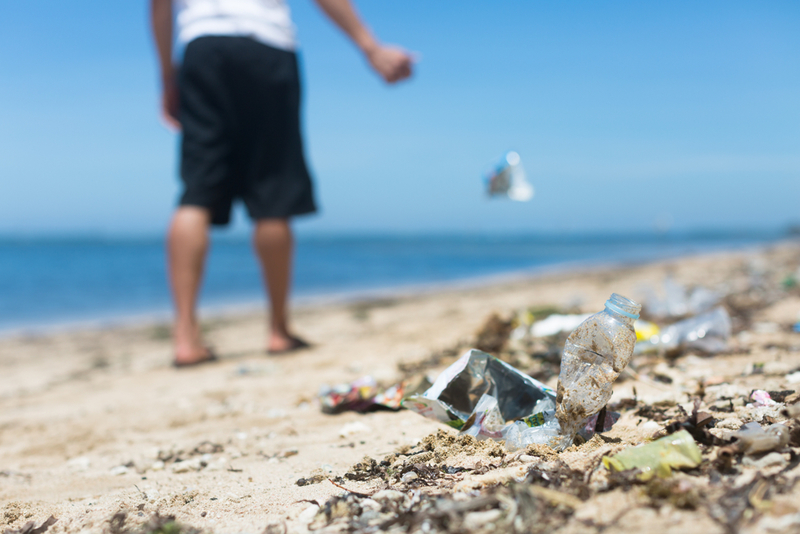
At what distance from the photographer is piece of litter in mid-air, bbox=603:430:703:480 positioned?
1.01 m

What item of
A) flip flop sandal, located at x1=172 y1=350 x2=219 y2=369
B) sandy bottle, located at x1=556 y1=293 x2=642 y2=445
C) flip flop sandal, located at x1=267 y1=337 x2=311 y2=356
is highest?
sandy bottle, located at x1=556 y1=293 x2=642 y2=445

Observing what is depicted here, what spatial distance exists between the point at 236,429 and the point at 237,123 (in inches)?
63.3

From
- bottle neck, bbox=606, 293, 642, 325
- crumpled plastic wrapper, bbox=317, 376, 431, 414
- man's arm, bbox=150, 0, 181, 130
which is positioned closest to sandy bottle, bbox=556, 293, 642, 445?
bottle neck, bbox=606, 293, 642, 325

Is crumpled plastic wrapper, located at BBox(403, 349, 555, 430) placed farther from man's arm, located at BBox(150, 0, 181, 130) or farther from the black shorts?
man's arm, located at BBox(150, 0, 181, 130)

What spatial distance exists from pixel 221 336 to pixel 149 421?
8.77ft

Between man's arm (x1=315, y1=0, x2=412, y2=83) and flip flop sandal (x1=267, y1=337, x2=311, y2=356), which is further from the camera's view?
flip flop sandal (x1=267, y1=337, x2=311, y2=356)

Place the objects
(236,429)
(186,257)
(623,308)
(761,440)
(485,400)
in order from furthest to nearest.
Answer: (186,257)
(236,429)
(485,400)
(623,308)
(761,440)

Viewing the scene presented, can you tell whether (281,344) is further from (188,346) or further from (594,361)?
(594,361)

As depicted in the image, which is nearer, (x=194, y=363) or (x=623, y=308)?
(x=623, y=308)

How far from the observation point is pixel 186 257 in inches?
111

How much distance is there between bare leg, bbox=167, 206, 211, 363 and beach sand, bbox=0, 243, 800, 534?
0.30 metres

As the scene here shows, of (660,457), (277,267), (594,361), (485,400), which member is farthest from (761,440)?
(277,267)

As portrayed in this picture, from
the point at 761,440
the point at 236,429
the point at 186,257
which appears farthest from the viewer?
the point at 186,257

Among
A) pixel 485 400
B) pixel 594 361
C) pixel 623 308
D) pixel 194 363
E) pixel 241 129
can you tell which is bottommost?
pixel 194 363
